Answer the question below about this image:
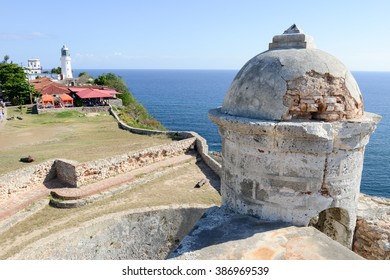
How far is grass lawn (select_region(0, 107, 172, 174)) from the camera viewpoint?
1717cm

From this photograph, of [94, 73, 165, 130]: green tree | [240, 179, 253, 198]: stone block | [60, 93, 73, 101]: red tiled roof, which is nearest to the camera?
[240, 179, 253, 198]: stone block

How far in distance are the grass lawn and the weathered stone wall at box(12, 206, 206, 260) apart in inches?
238

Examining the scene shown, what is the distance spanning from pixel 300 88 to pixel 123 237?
30.0ft

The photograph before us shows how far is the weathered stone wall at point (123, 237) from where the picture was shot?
995 cm

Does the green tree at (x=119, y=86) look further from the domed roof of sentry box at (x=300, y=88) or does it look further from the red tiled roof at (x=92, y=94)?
the domed roof of sentry box at (x=300, y=88)

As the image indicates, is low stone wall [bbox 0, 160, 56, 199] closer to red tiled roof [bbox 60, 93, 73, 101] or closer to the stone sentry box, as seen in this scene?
the stone sentry box

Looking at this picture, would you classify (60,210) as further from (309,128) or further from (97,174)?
(309,128)

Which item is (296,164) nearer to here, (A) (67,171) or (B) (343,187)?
(B) (343,187)

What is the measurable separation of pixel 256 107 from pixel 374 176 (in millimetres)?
28262

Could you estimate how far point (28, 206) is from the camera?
12445 mm

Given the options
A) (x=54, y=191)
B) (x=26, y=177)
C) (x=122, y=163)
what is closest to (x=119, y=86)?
(x=122, y=163)

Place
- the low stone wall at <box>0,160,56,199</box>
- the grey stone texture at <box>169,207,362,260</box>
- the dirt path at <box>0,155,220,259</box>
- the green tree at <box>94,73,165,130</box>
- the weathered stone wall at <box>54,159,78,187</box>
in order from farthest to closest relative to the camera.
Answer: the green tree at <box>94,73,165,130</box> < the weathered stone wall at <box>54,159,78,187</box> < the low stone wall at <box>0,160,56,199</box> < the dirt path at <box>0,155,220,259</box> < the grey stone texture at <box>169,207,362,260</box>

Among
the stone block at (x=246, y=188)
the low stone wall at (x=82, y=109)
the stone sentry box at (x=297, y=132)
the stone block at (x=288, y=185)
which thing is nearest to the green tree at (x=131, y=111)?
the low stone wall at (x=82, y=109)

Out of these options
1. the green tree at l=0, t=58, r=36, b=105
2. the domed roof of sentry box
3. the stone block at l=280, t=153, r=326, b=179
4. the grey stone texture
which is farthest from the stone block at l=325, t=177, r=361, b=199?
the green tree at l=0, t=58, r=36, b=105
